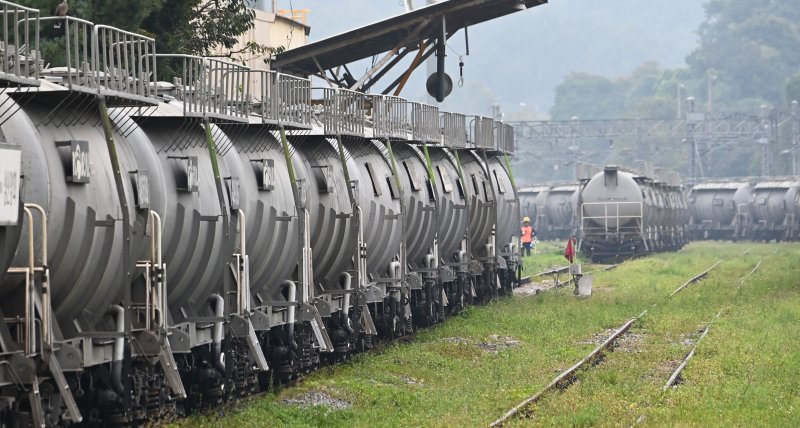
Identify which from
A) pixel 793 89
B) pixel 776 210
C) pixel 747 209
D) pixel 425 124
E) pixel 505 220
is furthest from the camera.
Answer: pixel 793 89

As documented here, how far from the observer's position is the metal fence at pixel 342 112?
20.1m

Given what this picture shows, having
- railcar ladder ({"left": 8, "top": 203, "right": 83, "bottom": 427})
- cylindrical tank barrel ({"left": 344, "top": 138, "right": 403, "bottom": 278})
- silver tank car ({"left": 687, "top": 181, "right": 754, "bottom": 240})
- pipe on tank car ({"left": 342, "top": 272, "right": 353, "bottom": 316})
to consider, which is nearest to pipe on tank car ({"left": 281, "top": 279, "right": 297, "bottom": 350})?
pipe on tank car ({"left": 342, "top": 272, "right": 353, "bottom": 316})

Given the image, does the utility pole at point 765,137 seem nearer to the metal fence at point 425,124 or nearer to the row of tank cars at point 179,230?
the metal fence at point 425,124

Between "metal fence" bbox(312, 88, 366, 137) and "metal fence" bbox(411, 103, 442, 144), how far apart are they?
3.70m

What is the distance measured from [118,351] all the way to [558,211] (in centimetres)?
6842

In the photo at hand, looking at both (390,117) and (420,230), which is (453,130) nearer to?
(420,230)

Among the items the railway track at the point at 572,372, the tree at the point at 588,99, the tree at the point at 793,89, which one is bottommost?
the railway track at the point at 572,372

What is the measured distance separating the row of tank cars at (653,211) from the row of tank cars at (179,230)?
29020mm

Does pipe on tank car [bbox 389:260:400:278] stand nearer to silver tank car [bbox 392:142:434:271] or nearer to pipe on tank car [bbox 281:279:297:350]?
silver tank car [bbox 392:142:434:271]

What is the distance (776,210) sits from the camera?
3019 inches

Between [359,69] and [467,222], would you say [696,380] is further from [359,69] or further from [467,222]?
[359,69]

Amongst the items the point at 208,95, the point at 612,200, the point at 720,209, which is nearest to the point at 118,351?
the point at 208,95

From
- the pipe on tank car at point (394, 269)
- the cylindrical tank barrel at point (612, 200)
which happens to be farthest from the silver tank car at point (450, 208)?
the cylindrical tank barrel at point (612, 200)

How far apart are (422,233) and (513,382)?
724cm
